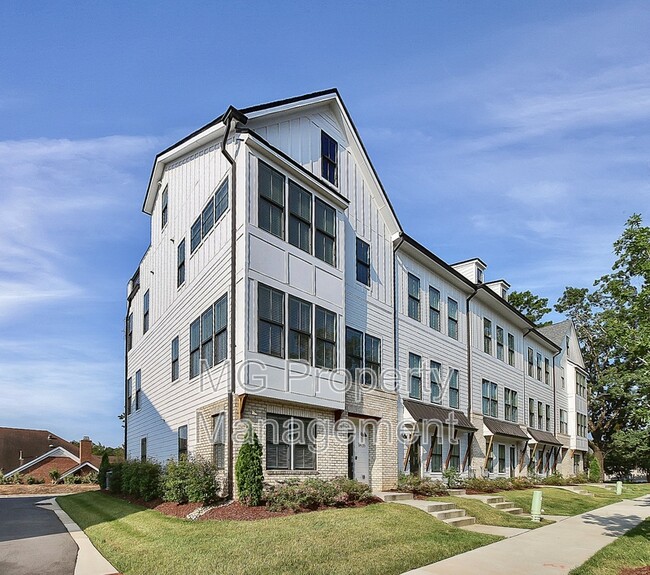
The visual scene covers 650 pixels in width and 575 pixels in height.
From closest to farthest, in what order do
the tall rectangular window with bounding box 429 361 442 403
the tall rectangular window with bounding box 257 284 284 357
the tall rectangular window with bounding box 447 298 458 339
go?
the tall rectangular window with bounding box 257 284 284 357 < the tall rectangular window with bounding box 429 361 442 403 < the tall rectangular window with bounding box 447 298 458 339

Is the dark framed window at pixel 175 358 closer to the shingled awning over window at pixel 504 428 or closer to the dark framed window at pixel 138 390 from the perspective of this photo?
the dark framed window at pixel 138 390

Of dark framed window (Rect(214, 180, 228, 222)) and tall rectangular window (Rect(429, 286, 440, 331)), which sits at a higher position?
dark framed window (Rect(214, 180, 228, 222))

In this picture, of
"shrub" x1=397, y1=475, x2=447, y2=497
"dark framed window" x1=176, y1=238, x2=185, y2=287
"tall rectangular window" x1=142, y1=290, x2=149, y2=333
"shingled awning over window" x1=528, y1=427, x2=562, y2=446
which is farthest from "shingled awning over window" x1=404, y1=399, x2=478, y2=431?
"tall rectangular window" x1=142, y1=290, x2=149, y2=333

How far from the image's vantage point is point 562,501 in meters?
24.3

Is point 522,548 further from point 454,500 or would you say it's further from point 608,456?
point 608,456

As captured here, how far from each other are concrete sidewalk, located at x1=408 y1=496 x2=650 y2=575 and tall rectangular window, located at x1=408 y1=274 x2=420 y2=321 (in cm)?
844

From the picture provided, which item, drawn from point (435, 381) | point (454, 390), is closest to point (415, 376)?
point (435, 381)

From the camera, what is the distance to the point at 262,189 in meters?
16.0

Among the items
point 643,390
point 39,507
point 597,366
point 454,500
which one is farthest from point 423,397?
point 597,366

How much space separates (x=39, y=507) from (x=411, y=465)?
43.2ft

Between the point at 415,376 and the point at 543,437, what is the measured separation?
15.8 m

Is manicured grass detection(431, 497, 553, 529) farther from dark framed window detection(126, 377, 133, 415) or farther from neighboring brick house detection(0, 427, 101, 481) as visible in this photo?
neighboring brick house detection(0, 427, 101, 481)

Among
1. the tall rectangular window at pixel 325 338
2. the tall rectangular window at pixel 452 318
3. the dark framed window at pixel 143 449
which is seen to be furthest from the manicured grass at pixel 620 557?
the dark framed window at pixel 143 449

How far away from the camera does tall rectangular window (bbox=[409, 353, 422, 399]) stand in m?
22.8
